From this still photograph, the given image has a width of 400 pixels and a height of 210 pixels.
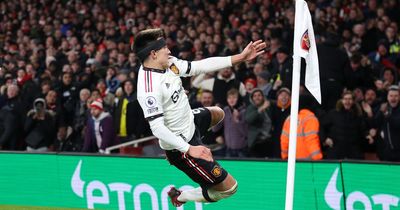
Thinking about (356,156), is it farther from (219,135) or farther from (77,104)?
(77,104)

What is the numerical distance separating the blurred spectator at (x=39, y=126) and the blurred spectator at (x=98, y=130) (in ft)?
4.09

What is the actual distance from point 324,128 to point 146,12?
33.0ft

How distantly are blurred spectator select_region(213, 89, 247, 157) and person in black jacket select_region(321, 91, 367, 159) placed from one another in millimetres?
1349

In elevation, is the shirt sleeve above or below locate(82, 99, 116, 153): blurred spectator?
above

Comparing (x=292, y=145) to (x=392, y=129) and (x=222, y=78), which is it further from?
(x=222, y=78)

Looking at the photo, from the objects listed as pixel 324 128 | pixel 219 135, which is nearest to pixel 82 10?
pixel 219 135

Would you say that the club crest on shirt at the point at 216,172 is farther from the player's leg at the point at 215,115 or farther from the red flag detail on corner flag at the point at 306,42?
the red flag detail on corner flag at the point at 306,42

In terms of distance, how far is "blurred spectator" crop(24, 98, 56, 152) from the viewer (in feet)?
54.5

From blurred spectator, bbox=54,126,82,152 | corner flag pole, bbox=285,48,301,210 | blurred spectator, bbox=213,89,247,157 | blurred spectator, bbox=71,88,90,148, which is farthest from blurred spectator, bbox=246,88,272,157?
corner flag pole, bbox=285,48,301,210

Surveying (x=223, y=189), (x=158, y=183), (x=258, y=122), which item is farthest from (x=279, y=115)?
(x=223, y=189)

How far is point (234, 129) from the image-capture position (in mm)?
14148

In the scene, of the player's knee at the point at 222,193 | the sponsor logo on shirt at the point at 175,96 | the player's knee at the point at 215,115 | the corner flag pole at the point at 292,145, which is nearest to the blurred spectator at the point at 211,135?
the player's knee at the point at 215,115

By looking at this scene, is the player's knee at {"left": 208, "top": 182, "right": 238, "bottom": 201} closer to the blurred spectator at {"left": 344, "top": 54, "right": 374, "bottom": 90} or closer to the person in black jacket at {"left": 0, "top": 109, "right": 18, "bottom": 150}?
the blurred spectator at {"left": 344, "top": 54, "right": 374, "bottom": 90}

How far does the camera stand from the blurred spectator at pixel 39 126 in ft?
54.5
